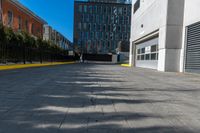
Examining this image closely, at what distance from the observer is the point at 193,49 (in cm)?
1284

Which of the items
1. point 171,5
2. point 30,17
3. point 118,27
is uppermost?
point 118,27

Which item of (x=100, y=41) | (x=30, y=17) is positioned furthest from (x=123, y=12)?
(x=30, y=17)

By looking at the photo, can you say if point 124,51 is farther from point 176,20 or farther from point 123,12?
point 176,20

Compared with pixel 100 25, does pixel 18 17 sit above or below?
below

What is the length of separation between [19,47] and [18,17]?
9.32 metres

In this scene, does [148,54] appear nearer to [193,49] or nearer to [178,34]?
[178,34]

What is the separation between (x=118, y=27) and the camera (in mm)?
82875

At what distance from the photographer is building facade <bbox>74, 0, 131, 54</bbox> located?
7912 cm

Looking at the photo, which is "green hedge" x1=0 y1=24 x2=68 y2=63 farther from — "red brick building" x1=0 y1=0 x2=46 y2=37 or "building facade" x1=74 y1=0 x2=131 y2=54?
"building facade" x1=74 y1=0 x2=131 y2=54

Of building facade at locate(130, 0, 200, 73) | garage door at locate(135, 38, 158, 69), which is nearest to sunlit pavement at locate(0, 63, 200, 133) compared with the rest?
building facade at locate(130, 0, 200, 73)

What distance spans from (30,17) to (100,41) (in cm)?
5191

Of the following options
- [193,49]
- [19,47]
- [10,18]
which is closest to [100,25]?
[10,18]

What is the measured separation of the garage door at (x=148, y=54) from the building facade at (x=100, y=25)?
2175 inches

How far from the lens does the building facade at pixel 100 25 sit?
79.1 metres
